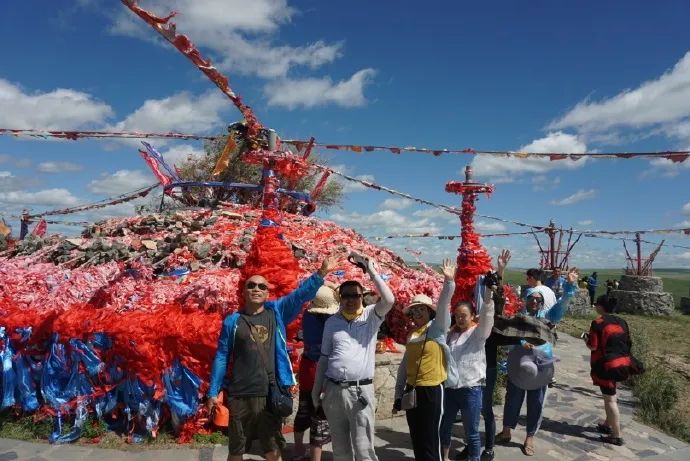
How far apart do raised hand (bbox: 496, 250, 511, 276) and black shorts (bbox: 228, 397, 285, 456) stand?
98.2 inches

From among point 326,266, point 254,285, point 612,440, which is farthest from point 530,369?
point 254,285

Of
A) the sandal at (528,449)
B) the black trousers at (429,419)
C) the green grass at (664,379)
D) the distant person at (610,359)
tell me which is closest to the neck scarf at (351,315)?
the black trousers at (429,419)

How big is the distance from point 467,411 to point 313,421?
4.86 ft

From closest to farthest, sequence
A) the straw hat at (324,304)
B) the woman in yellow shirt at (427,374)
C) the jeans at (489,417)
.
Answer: the woman in yellow shirt at (427,374), the straw hat at (324,304), the jeans at (489,417)

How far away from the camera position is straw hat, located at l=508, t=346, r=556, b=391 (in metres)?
5.41

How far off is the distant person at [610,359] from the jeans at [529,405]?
947 mm

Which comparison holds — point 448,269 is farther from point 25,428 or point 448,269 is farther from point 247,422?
point 25,428

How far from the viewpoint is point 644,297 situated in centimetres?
2317

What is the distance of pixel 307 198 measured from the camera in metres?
12.6

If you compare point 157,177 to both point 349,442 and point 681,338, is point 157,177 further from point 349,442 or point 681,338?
point 681,338

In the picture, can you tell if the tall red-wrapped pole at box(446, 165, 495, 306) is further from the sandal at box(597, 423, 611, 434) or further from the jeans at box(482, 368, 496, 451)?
the sandal at box(597, 423, 611, 434)

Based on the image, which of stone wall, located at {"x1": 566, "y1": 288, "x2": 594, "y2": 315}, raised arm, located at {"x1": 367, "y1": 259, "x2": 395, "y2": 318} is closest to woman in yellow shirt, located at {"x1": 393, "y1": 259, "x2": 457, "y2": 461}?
raised arm, located at {"x1": 367, "y1": 259, "x2": 395, "y2": 318}

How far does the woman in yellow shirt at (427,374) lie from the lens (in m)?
4.08

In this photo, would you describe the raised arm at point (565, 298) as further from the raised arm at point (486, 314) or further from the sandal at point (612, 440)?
the sandal at point (612, 440)
